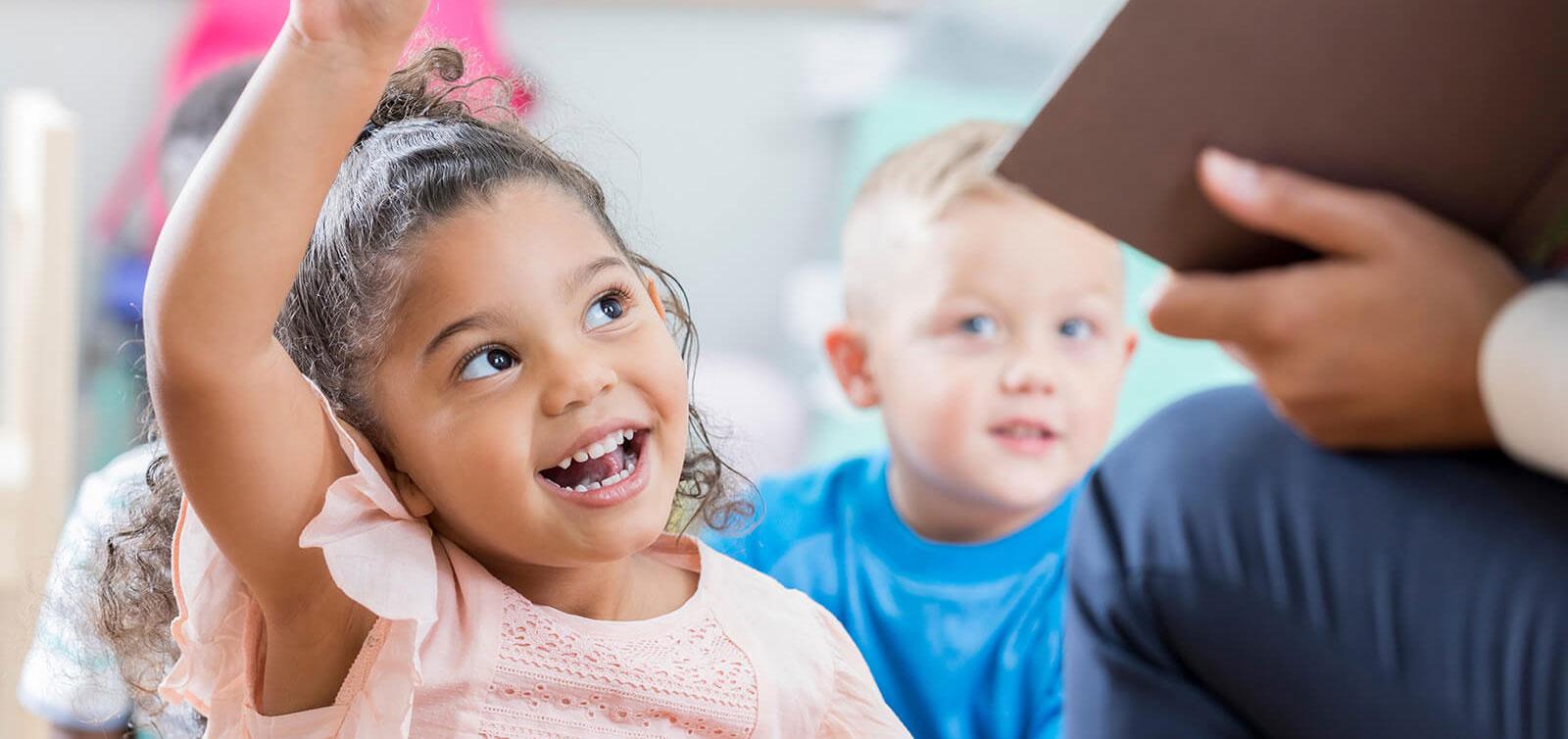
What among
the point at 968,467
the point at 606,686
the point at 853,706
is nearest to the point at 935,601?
the point at 968,467

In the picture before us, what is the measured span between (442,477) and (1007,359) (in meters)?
0.60

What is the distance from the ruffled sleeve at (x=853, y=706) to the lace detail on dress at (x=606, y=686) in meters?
0.06

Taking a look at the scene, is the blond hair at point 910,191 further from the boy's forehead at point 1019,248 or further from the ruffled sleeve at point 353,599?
the ruffled sleeve at point 353,599

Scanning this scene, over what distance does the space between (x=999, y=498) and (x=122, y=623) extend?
0.65 metres

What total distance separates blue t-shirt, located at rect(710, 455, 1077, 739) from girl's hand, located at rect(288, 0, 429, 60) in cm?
50

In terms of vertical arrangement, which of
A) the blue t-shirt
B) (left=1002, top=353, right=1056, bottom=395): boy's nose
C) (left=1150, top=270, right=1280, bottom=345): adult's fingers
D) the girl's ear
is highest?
(left=1150, top=270, right=1280, bottom=345): adult's fingers

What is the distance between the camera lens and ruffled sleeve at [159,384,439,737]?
69cm

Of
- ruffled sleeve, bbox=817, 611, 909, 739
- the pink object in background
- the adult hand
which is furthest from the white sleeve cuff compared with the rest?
the pink object in background

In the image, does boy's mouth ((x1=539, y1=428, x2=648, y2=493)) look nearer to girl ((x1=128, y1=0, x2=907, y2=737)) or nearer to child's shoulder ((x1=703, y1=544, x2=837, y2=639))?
girl ((x1=128, y1=0, x2=907, y2=737))

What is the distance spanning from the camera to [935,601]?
115 centimetres

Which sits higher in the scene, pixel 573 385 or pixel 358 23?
pixel 358 23

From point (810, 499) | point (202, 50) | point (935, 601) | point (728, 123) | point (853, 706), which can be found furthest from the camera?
point (728, 123)

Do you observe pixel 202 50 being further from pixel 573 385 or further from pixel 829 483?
pixel 573 385

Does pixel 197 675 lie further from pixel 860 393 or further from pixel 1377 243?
pixel 860 393
